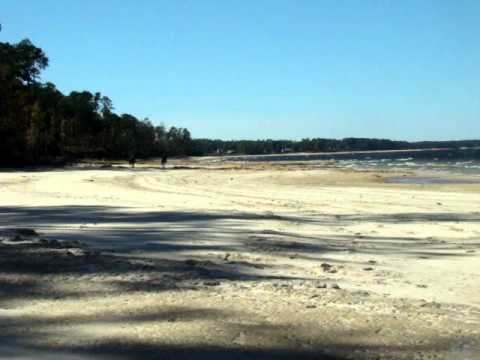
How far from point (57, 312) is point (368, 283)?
132 inches

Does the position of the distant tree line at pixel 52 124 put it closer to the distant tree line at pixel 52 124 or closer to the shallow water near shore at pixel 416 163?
the distant tree line at pixel 52 124

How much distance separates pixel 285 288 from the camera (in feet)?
19.8

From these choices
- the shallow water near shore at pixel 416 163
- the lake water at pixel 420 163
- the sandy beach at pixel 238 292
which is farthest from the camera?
the shallow water near shore at pixel 416 163

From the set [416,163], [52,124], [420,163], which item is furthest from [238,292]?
[52,124]

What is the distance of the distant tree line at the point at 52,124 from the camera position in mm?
58938

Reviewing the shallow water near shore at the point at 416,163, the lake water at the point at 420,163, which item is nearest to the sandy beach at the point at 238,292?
the lake water at the point at 420,163

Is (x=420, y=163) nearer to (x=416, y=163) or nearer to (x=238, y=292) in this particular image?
(x=416, y=163)

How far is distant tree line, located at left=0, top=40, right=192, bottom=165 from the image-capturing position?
Answer: 58.9 metres

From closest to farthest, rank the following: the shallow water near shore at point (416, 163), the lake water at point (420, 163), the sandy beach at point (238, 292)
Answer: the sandy beach at point (238, 292), the lake water at point (420, 163), the shallow water near shore at point (416, 163)

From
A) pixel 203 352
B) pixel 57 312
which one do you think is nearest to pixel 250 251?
pixel 57 312

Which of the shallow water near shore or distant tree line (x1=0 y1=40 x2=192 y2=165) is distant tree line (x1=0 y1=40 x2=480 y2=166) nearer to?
distant tree line (x1=0 y1=40 x2=192 y2=165)

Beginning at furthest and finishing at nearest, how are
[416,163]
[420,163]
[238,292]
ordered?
1. [416,163]
2. [420,163]
3. [238,292]

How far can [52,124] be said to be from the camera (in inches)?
3366

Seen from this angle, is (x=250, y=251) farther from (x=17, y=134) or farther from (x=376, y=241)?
(x=17, y=134)
